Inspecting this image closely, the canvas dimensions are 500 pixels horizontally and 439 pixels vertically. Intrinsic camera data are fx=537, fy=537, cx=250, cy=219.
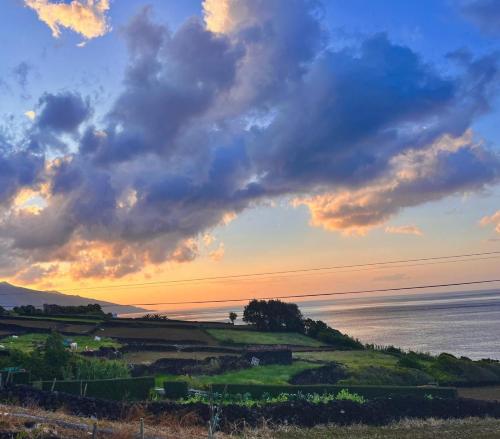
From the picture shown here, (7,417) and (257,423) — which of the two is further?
(257,423)

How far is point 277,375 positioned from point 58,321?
48312 millimetres

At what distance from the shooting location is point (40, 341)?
62562 millimetres

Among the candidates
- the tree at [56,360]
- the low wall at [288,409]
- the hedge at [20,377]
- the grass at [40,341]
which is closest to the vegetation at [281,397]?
the low wall at [288,409]

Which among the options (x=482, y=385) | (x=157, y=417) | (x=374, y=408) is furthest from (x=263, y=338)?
(x=157, y=417)

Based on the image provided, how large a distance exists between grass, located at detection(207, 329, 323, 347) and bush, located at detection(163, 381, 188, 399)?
143ft

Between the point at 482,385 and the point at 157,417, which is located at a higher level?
the point at 157,417

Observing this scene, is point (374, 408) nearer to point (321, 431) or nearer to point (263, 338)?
point (321, 431)

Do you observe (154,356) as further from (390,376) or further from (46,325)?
(46,325)

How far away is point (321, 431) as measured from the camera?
26875 millimetres

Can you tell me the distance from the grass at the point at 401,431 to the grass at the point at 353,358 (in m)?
24.2

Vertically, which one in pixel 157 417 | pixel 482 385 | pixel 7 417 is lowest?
pixel 482 385

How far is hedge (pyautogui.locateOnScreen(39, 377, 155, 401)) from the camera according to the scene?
1240 inches

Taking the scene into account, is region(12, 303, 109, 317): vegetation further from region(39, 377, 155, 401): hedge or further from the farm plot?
region(39, 377, 155, 401): hedge

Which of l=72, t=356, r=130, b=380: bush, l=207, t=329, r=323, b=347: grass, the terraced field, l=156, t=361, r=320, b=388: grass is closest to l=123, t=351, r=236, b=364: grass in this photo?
l=156, t=361, r=320, b=388: grass
